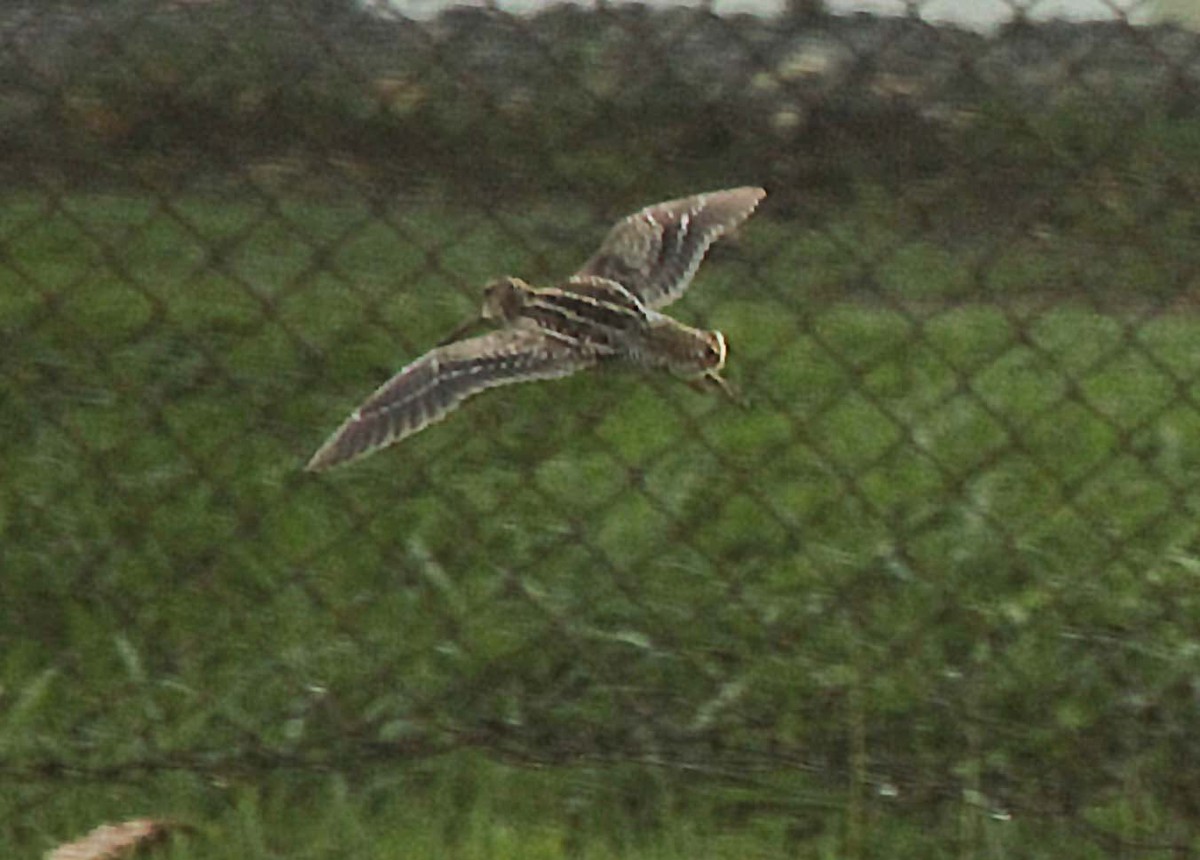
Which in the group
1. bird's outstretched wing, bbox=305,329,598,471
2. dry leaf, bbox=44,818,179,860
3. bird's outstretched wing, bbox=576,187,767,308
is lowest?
dry leaf, bbox=44,818,179,860

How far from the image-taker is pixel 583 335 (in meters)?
1.99

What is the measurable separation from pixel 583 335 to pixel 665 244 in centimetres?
18

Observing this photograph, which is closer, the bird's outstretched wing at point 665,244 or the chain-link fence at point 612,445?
the bird's outstretched wing at point 665,244

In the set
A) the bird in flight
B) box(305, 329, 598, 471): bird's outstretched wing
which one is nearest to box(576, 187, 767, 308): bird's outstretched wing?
the bird in flight

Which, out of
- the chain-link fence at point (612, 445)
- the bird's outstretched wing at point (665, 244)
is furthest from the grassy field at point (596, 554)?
the bird's outstretched wing at point (665, 244)

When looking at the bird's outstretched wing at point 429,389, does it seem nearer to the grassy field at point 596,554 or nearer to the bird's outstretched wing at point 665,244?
the bird's outstretched wing at point 665,244

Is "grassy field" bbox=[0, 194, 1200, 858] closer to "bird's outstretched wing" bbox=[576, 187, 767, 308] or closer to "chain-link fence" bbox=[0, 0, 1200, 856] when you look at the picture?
"chain-link fence" bbox=[0, 0, 1200, 856]

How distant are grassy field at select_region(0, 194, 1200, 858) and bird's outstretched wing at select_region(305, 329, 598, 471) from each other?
347 millimetres

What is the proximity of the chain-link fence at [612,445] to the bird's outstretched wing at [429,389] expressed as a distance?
0.45m

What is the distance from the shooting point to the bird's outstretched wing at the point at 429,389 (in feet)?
6.27

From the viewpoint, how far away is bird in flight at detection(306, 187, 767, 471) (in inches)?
75.6

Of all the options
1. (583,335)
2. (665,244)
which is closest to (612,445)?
(665,244)

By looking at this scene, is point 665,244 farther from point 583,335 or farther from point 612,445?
point 612,445

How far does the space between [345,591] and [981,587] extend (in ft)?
2.52
